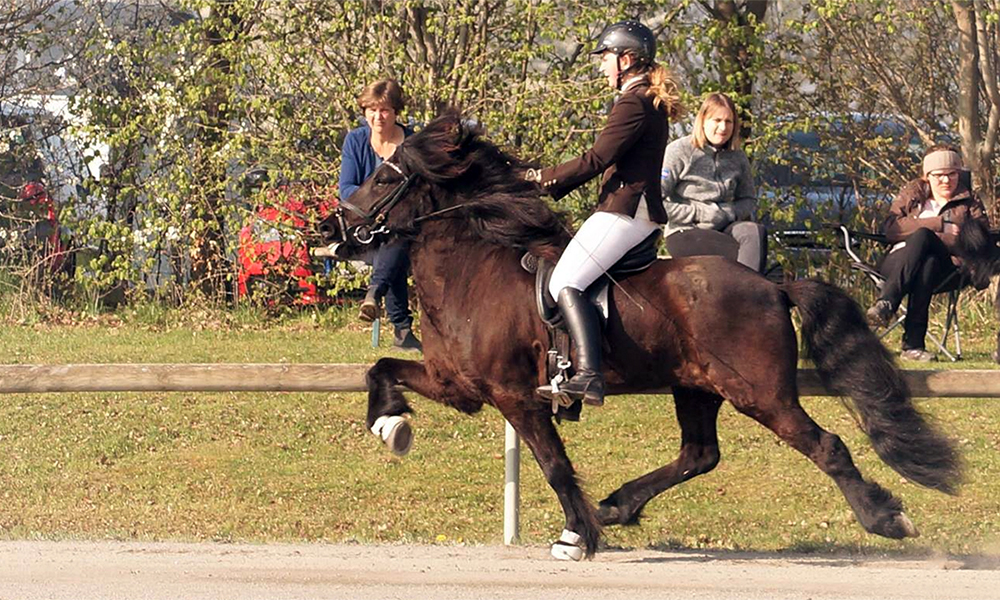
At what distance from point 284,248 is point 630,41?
7.27m

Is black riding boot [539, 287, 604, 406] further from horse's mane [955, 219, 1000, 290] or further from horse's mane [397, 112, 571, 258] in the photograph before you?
horse's mane [955, 219, 1000, 290]

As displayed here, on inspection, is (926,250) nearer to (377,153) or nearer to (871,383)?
(377,153)

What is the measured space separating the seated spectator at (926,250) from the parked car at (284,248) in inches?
180

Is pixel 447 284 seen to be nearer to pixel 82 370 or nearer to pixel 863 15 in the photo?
pixel 82 370

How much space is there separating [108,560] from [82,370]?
1.26 meters

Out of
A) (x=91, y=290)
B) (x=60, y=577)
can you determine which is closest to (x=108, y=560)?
(x=60, y=577)

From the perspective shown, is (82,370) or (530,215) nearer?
(530,215)

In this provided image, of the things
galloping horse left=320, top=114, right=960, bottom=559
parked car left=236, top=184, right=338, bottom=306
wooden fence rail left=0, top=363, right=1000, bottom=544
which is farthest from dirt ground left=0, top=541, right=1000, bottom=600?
parked car left=236, top=184, right=338, bottom=306

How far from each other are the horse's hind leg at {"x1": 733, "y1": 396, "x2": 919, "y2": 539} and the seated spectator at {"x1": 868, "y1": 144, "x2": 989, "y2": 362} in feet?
14.4

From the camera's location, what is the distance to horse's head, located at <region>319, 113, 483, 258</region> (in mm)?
7285

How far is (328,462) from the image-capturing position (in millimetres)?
10086

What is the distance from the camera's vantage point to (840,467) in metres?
6.91

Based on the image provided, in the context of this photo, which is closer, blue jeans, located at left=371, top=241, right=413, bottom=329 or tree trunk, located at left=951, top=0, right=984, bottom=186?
blue jeans, located at left=371, top=241, right=413, bottom=329

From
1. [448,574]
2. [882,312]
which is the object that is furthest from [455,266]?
[882,312]
